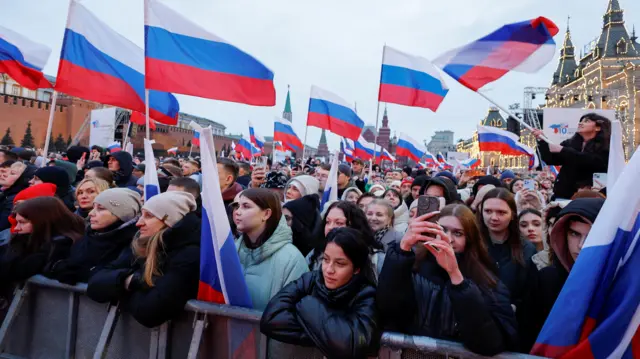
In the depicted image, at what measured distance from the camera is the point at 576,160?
4707 mm

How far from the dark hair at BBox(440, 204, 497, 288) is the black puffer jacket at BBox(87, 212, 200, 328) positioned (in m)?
1.63

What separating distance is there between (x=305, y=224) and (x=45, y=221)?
2152 millimetres

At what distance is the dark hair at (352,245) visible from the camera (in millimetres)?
2557

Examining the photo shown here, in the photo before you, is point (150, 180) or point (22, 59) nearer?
point (150, 180)

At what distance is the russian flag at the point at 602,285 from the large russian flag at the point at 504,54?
3414mm

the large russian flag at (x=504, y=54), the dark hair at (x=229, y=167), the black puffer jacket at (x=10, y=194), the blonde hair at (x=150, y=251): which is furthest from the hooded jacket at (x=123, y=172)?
the large russian flag at (x=504, y=54)

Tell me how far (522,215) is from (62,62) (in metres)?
5.37

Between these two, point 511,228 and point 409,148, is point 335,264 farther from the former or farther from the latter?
point 409,148

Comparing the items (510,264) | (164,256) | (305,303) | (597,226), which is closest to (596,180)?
(510,264)

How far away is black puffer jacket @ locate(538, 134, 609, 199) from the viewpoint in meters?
4.66

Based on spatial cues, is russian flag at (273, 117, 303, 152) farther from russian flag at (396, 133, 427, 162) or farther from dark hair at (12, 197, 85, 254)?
dark hair at (12, 197, 85, 254)

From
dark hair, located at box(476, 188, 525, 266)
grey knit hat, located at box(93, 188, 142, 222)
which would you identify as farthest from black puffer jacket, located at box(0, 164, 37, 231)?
dark hair, located at box(476, 188, 525, 266)

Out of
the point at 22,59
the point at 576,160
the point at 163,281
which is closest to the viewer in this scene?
the point at 163,281

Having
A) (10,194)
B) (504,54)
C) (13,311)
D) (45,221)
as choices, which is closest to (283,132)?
(10,194)
